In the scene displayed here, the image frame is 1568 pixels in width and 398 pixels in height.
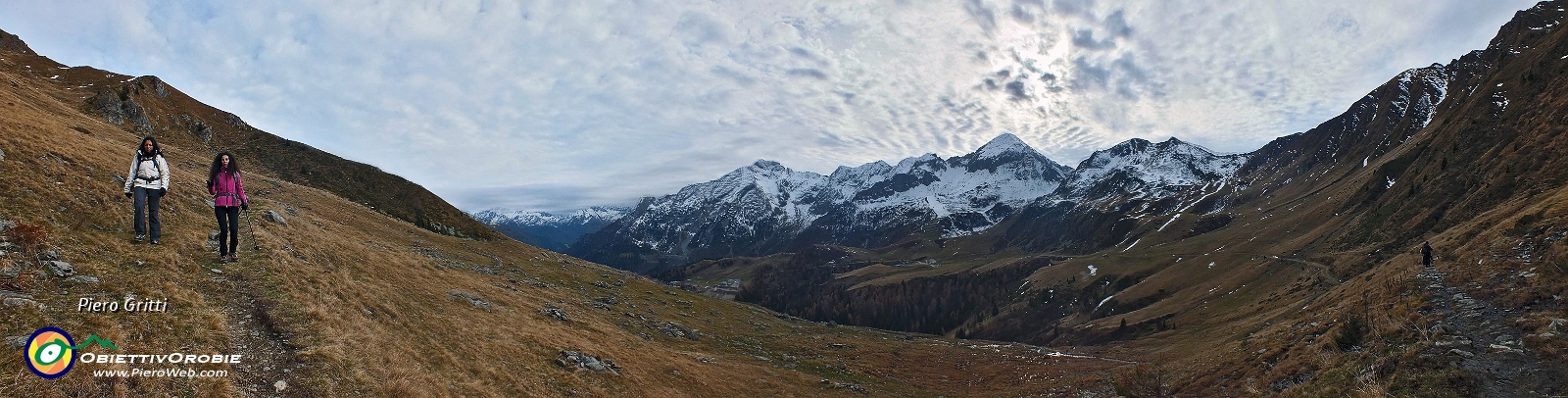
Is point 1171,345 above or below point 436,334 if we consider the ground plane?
below

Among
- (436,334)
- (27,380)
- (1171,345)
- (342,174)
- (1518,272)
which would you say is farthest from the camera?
(342,174)

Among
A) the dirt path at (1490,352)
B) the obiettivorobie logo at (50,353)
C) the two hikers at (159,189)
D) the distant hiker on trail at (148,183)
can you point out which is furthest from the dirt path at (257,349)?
the dirt path at (1490,352)

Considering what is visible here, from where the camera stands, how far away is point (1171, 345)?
87125 mm

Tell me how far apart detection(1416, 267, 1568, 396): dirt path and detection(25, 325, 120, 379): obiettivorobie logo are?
118 ft

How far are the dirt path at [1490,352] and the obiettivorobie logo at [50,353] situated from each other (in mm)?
36007

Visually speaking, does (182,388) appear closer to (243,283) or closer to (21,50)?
(243,283)

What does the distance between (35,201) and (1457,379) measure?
46.5m

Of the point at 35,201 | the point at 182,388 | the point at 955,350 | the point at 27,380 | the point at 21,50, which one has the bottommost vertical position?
the point at 955,350

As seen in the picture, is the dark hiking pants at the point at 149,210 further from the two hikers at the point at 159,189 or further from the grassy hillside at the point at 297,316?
the grassy hillside at the point at 297,316

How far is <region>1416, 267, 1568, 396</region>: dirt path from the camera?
16.8 metres

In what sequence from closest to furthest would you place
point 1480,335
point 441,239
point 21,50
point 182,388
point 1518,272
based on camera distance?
point 182,388 → point 1480,335 → point 1518,272 → point 441,239 → point 21,50

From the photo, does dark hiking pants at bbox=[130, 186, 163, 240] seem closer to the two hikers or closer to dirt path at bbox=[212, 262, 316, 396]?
the two hikers

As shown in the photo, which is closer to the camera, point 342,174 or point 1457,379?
point 1457,379

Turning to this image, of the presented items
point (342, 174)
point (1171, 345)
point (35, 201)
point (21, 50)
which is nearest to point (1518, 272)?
point (35, 201)
